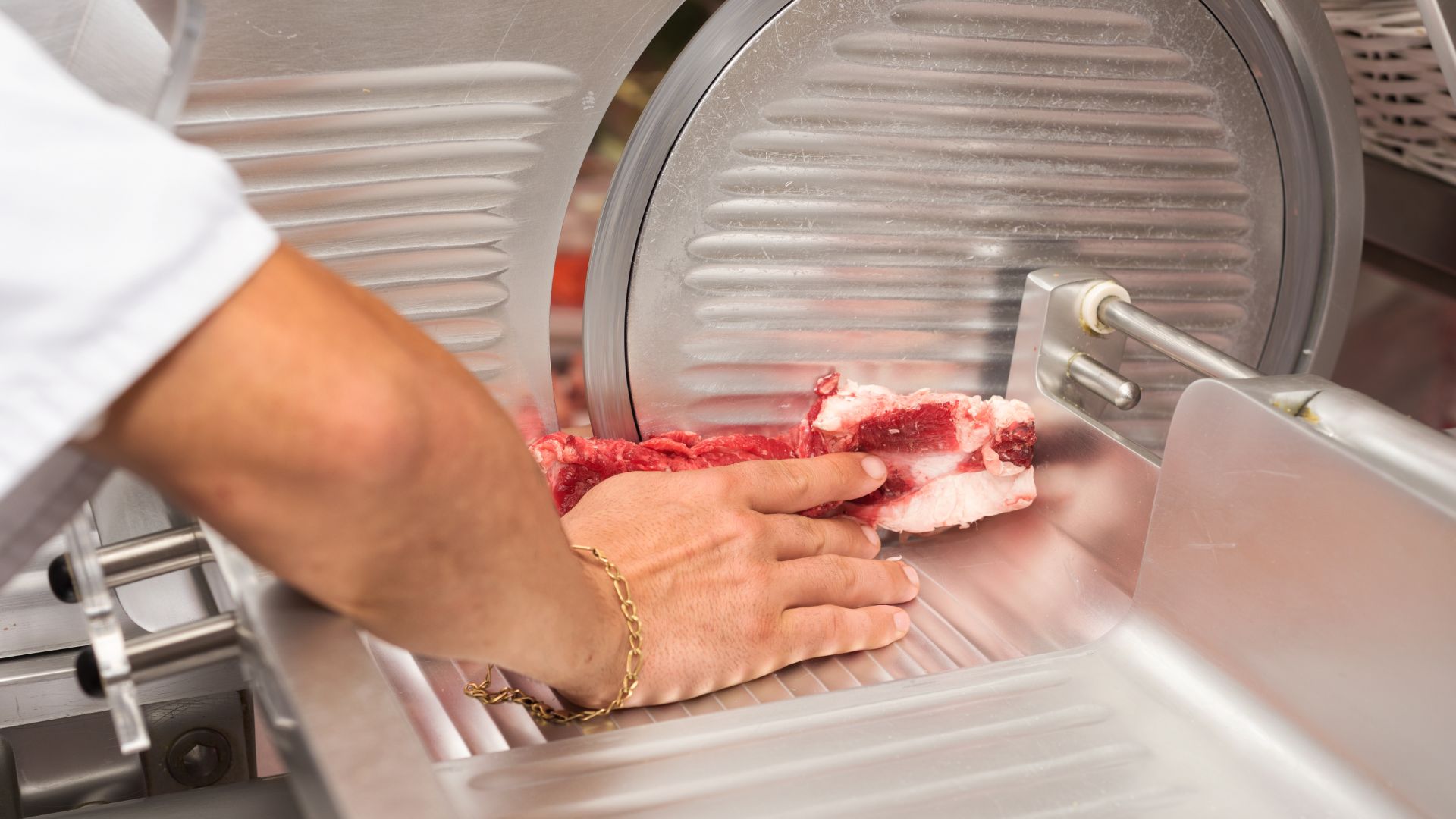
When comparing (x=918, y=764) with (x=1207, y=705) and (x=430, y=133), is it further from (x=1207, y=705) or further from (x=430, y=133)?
(x=430, y=133)

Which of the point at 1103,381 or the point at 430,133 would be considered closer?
the point at 430,133

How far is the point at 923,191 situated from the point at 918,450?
0.94 ft

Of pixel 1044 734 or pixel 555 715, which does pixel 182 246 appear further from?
pixel 1044 734

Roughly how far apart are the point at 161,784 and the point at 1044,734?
938 mm

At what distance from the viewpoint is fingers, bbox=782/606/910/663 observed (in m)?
1.15

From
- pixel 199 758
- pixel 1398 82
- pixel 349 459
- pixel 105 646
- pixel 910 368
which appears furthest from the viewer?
pixel 1398 82

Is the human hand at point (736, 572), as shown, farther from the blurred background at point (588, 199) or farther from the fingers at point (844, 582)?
the blurred background at point (588, 199)

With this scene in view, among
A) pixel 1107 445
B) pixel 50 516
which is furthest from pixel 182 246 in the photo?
pixel 1107 445

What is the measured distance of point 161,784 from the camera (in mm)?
1294

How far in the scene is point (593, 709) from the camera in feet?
3.35

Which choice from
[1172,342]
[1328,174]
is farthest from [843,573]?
[1328,174]

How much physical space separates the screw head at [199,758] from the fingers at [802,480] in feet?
2.02

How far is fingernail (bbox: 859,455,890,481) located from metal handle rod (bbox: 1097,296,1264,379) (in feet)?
0.97

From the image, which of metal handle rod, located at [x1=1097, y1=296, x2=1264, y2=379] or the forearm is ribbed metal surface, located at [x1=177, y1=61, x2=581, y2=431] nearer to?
the forearm
